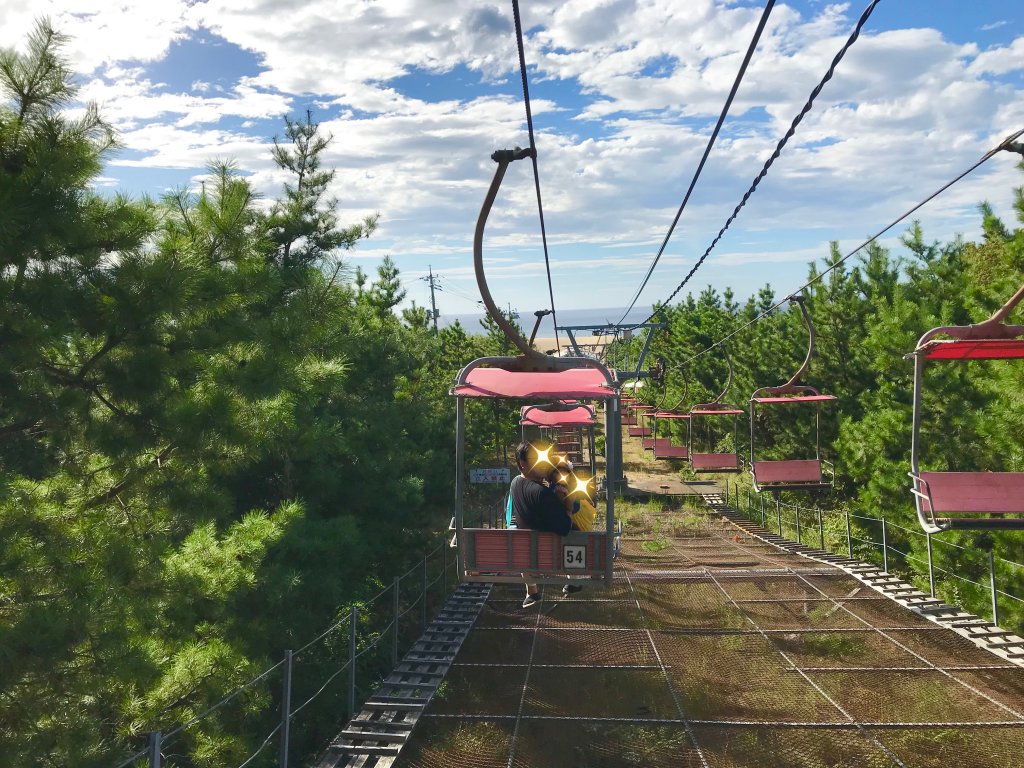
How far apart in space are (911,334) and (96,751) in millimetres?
13176

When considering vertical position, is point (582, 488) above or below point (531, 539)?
above

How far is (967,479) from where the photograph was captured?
200 inches

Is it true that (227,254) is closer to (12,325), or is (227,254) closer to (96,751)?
(12,325)

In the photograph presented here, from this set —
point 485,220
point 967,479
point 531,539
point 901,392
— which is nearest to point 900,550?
point 901,392

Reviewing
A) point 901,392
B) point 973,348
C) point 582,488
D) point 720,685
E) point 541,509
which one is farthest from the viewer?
point 901,392

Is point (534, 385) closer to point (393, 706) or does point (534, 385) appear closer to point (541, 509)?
point (541, 509)

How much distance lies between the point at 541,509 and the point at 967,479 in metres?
3.19

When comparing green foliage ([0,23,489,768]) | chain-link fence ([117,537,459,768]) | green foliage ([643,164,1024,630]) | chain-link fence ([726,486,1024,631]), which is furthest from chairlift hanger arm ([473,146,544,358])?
green foliage ([643,164,1024,630])

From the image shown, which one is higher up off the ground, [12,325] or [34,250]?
[34,250]

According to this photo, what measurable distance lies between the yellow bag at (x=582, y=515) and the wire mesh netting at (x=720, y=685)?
4.21ft

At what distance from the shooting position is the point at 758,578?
10516 millimetres

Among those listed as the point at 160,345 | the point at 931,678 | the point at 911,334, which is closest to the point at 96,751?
the point at 160,345

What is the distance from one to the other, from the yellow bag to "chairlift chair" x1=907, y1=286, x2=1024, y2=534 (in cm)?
289

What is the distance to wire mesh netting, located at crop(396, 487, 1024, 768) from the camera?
211 inches
